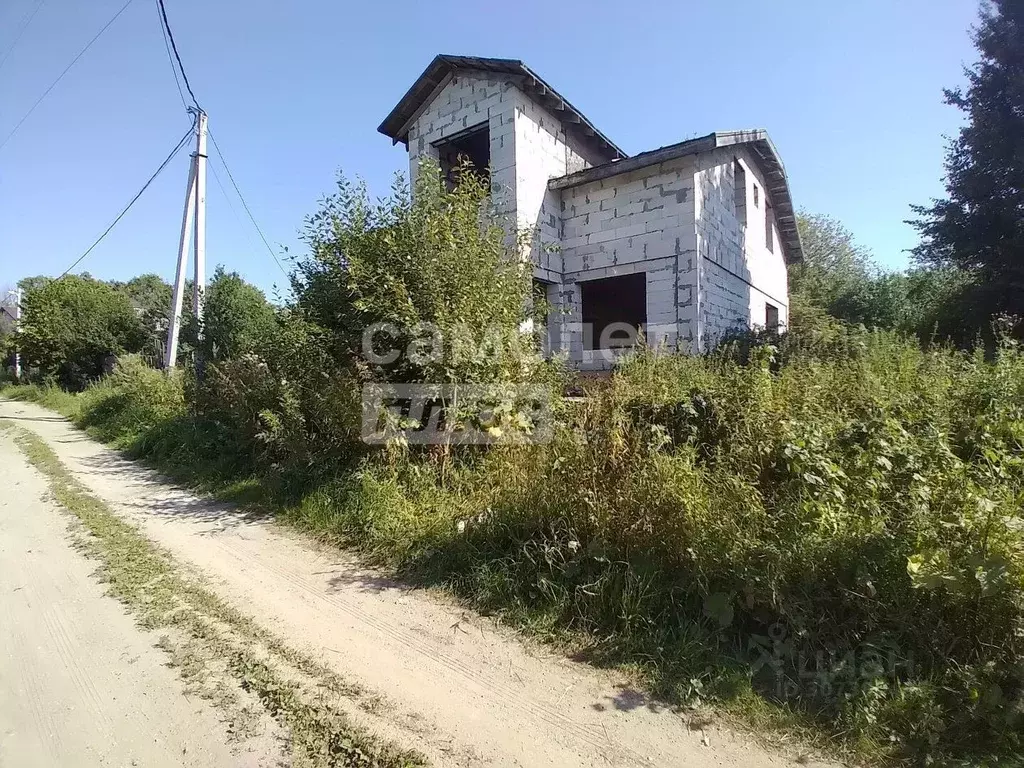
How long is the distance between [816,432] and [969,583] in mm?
1149

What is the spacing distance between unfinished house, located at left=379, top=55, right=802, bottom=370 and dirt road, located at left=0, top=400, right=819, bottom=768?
20.0 ft

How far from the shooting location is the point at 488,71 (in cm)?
999

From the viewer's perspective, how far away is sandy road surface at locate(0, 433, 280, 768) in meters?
2.17

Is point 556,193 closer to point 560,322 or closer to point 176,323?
point 560,322

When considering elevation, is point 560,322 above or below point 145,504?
above

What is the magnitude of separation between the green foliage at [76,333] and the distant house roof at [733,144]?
65.9 feet

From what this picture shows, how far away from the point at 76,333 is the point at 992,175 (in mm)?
29475

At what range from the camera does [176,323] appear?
12055 millimetres

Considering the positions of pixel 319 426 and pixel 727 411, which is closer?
pixel 727 411

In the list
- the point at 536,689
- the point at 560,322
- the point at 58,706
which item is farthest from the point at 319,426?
the point at 560,322

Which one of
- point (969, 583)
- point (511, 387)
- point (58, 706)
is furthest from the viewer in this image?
point (511, 387)

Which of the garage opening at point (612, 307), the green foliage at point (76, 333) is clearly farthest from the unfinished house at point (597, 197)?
the green foliage at point (76, 333)

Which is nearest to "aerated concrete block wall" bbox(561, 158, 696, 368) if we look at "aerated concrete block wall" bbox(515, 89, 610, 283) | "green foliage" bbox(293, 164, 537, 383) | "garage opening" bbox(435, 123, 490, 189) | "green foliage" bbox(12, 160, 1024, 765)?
"aerated concrete block wall" bbox(515, 89, 610, 283)

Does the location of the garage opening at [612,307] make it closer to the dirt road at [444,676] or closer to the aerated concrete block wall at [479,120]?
the aerated concrete block wall at [479,120]
